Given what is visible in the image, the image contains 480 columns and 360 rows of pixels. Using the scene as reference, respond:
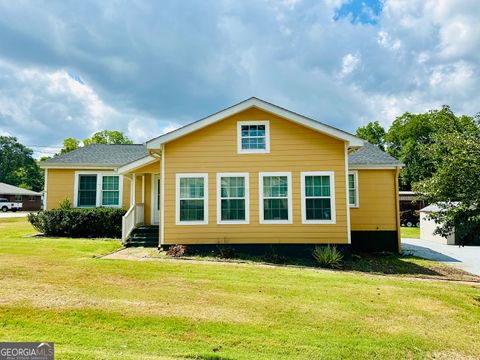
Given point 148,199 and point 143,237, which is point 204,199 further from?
point 148,199

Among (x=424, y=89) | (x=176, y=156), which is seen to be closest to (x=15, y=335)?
(x=176, y=156)

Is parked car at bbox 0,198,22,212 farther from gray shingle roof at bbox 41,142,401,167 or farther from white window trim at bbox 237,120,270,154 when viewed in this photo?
white window trim at bbox 237,120,270,154

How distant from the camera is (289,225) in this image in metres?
10.3

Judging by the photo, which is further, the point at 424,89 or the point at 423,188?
the point at 424,89

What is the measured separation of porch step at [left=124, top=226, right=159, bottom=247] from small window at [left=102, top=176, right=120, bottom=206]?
354cm

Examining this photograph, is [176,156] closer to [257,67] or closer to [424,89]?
[257,67]

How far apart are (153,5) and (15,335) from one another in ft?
39.8

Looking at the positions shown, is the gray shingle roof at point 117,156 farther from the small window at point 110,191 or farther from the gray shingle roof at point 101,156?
the small window at point 110,191

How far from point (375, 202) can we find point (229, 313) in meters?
9.96

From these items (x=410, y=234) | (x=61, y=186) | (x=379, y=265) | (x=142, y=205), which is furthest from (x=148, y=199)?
(x=410, y=234)

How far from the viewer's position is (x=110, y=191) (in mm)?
15562

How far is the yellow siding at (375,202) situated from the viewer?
41.6 feet

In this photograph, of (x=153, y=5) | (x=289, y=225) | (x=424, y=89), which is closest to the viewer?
(x=289, y=225)

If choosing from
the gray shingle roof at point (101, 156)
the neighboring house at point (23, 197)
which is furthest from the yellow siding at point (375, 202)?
the neighboring house at point (23, 197)
